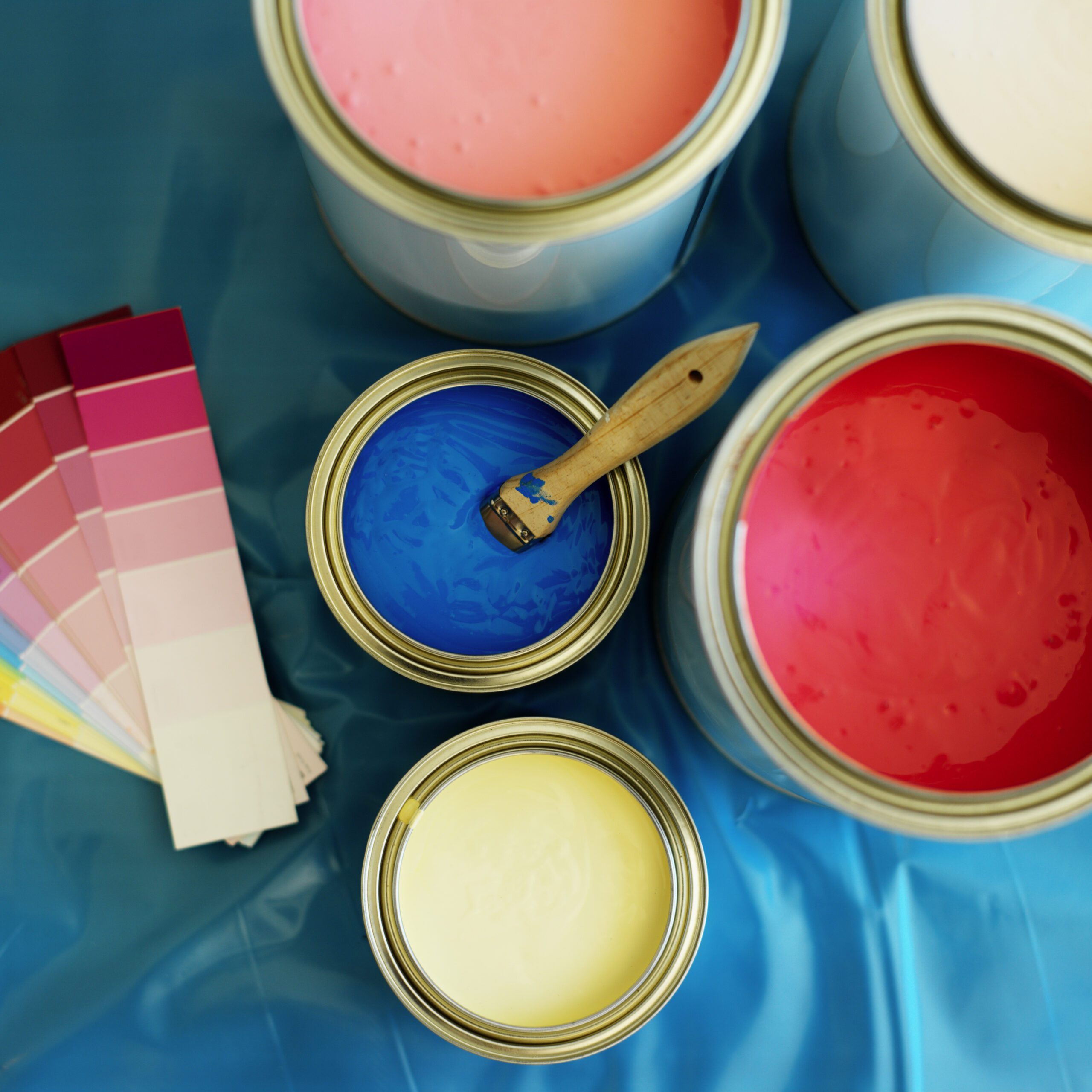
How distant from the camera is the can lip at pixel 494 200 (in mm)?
624

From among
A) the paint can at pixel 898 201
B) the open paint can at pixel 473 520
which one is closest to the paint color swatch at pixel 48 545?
the open paint can at pixel 473 520

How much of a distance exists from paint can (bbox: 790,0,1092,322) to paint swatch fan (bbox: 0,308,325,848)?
0.71 m

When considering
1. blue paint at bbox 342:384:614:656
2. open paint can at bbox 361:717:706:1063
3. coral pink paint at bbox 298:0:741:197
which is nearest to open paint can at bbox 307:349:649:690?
blue paint at bbox 342:384:614:656

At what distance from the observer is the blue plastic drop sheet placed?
95cm

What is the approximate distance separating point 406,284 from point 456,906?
0.63 metres

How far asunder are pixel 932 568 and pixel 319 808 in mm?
688

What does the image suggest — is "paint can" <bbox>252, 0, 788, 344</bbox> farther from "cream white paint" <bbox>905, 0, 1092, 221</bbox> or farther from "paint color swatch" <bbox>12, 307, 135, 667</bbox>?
"paint color swatch" <bbox>12, 307, 135, 667</bbox>

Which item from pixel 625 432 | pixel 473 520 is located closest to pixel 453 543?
pixel 473 520

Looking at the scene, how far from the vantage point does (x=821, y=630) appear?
29.0 inches

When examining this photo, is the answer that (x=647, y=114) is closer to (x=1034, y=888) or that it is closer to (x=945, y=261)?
(x=945, y=261)

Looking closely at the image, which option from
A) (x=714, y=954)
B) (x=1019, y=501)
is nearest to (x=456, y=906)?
(x=714, y=954)

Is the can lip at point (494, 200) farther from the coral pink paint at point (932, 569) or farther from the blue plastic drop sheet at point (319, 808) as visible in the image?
the blue plastic drop sheet at point (319, 808)

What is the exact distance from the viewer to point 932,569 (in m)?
0.75

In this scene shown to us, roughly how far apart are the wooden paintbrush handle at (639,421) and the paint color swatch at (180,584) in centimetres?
35
